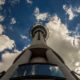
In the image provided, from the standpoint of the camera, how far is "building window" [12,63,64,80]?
25859 mm

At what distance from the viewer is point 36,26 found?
58094 millimetres

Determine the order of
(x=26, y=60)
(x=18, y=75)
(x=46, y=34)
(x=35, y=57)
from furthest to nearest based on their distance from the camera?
(x=46, y=34) < (x=35, y=57) < (x=26, y=60) < (x=18, y=75)

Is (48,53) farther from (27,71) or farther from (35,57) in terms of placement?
(27,71)

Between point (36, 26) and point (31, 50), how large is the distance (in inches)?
761

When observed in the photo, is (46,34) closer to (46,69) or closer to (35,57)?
(35,57)

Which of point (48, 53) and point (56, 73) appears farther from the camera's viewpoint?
point (48, 53)

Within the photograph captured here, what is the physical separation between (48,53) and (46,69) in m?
11.3

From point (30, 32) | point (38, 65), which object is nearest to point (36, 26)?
point (30, 32)

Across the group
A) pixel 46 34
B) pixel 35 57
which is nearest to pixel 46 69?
pixel 35 57

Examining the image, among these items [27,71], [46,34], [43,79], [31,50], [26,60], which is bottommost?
[43,79]

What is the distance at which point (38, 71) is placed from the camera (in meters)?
26.4

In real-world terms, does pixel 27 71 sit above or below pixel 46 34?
below

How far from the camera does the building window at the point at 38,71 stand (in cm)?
2586

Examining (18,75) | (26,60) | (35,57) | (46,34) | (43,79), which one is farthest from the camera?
(46,34)
